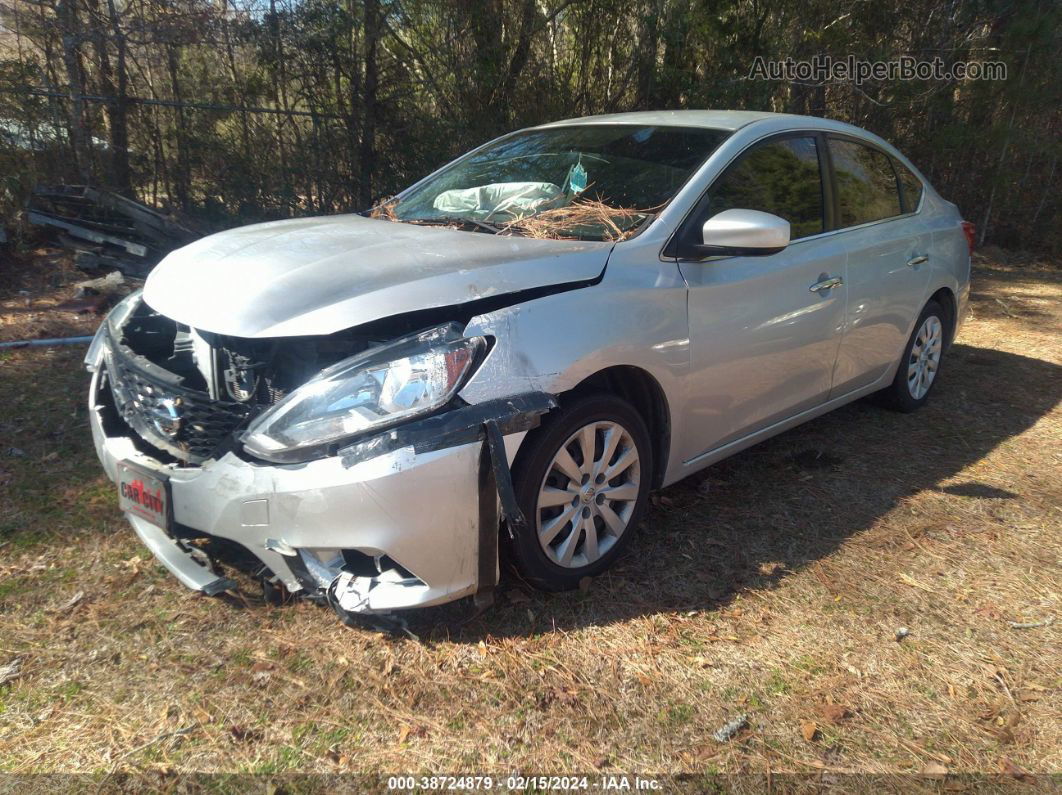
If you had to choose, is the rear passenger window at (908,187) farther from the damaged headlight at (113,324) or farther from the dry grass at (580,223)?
the damaged headlight at (113,324)

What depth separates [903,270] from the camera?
438 centimetres

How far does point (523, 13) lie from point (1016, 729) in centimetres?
845

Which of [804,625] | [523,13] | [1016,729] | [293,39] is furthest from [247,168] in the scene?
[1016,729]

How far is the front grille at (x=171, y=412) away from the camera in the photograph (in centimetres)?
258

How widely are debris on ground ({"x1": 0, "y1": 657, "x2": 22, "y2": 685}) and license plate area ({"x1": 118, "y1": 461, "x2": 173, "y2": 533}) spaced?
546 millimetres

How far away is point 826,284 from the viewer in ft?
12.3

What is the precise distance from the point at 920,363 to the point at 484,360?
344 centimetres

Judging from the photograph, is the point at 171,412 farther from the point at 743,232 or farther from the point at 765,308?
the point at 765,308

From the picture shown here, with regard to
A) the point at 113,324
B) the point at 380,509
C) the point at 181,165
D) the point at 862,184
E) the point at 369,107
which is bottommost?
the point at 380,509

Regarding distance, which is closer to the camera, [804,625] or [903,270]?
[804,625]

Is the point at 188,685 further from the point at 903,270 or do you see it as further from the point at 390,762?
the point at 903,270

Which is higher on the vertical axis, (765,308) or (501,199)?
(501,199)

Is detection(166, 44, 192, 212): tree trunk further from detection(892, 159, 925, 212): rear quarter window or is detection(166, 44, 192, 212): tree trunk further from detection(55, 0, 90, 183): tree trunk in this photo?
detection(892, 159, 925, 212): rear quarter window

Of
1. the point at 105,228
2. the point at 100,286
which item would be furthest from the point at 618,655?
the point at 105,228
